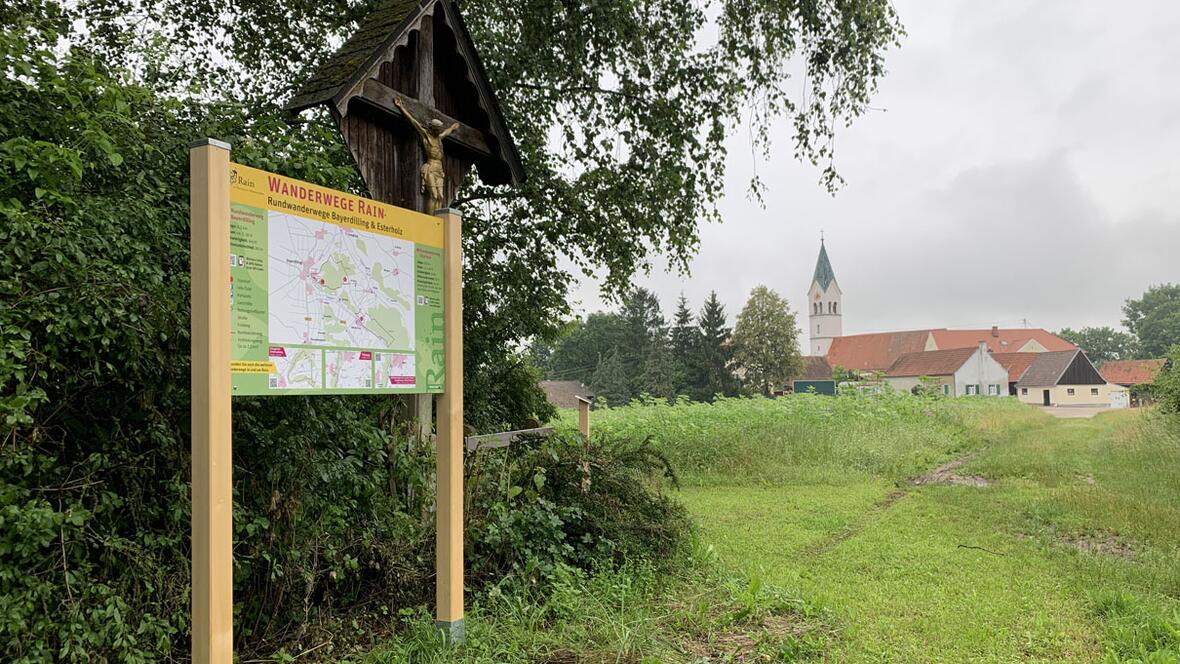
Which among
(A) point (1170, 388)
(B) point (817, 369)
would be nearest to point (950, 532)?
(A) point (1170, 388)

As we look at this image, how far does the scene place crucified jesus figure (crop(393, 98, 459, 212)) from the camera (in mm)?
5594

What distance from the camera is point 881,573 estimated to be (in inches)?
269

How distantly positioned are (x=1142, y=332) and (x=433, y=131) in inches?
4718

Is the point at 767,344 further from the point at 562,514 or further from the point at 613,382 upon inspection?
the point at 562,514

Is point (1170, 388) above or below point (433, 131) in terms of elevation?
below

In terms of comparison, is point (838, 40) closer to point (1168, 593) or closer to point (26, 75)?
point (1168, 593)

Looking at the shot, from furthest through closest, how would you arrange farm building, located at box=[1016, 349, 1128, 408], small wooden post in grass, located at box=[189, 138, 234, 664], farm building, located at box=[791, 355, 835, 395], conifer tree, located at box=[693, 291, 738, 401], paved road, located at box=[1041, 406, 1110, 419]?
farm building, located at box=[791, 355, 835, 395]
farm building, located at box=[1016, 349, 1128, 408]
conifer tree, located at box=[693, 291, 738, 401]
paved road, located at box=[1041, 406, 1110, 419]
small wooden post in grass, located at box=[189, 138, 234, 664]

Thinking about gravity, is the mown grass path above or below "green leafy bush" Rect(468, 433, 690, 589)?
below

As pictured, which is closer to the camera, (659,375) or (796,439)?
(796,439)

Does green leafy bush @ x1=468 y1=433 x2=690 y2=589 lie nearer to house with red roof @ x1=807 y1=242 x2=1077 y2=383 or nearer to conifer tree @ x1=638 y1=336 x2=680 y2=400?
conifer tree @ x1=638 y1=336 x2=680 y2=400

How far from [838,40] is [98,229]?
362 inches

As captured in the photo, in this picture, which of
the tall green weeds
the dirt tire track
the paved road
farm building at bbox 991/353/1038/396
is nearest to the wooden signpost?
the dirt tire track

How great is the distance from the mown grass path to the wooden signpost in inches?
116

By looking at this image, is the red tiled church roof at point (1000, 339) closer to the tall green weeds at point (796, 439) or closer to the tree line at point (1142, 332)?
the tree line at point (1142, 332)
